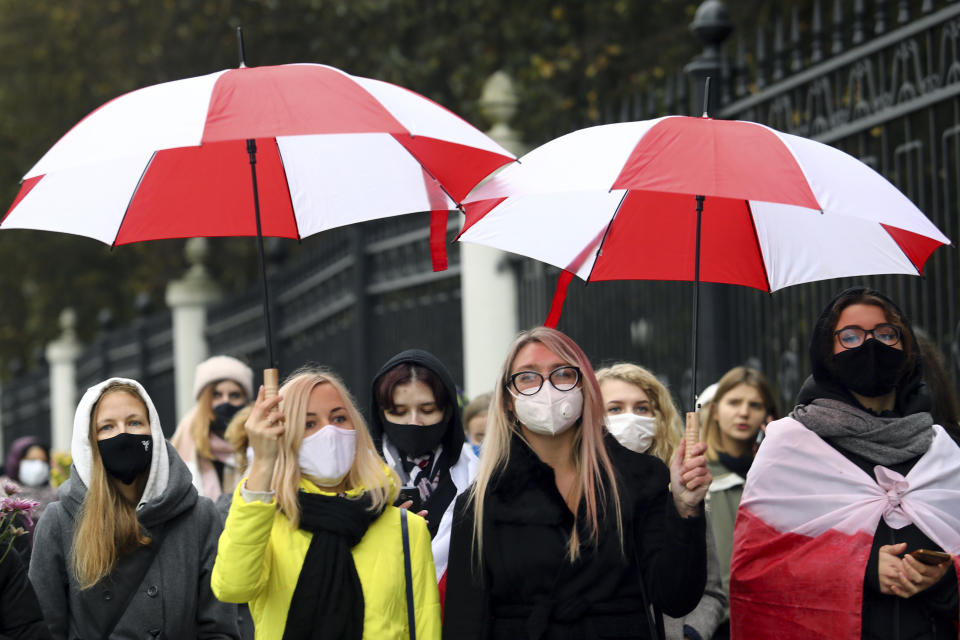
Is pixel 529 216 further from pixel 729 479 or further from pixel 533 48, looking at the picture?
pixel 533 48

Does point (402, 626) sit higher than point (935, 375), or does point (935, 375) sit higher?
point (935, 375)

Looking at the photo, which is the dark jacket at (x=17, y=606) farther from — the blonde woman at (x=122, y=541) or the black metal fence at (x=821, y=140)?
the black metal fence at (x=821, y=140)

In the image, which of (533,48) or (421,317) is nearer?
(421,317)

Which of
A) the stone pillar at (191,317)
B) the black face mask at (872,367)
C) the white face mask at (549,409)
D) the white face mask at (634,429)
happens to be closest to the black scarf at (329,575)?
the white face mask at (549,409)

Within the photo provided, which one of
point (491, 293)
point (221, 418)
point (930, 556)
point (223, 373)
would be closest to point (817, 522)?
point (930, 556)

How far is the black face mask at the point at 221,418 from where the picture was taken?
729 centimetres

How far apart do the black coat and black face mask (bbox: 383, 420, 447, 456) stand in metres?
0.76

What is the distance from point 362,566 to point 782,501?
4.14 ft

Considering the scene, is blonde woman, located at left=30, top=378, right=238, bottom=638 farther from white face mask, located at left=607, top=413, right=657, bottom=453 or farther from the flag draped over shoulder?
the flag draped over shoulder

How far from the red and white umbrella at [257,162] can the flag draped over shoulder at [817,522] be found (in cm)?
125

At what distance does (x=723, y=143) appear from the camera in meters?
4.31

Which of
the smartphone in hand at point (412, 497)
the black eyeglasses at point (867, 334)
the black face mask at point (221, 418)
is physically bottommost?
the smartphone in hand at point (412, 497)

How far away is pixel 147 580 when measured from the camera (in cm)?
483

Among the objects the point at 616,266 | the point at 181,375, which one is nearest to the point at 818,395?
the point at 616,266
